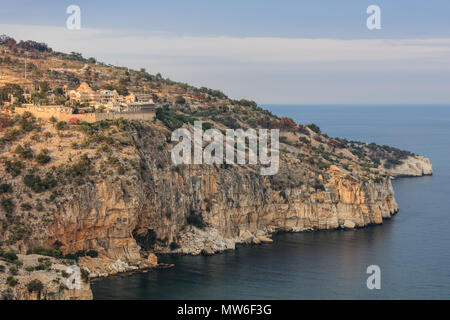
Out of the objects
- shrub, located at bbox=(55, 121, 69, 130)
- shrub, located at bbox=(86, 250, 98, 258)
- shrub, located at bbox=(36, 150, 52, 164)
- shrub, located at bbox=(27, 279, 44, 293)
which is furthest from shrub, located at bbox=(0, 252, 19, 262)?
shrub, located at bbox=(55, 121, 69, 130)

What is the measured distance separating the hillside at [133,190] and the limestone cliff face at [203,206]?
0.35 feet

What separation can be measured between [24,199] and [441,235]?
1658 inches

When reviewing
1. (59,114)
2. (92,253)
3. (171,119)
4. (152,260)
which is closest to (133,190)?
(152,260)

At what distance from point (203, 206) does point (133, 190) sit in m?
11.3

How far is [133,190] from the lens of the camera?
6412cm

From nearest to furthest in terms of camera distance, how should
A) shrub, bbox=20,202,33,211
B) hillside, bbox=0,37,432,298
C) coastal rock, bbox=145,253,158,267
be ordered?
shrub, bbox=20,202,33,211 < hillside, bbox=0,37,432,298 < coastal rock, bbox=145,253,158,267

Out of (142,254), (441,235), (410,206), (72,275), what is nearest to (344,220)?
(441,235)

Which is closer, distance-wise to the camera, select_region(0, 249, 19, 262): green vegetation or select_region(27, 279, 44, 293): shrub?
select_region(27, 279, 44, 293): shrub

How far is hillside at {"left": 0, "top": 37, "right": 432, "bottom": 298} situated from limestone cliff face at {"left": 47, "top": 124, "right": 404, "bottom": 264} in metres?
0.11

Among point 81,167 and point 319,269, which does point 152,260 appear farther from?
point 319,269

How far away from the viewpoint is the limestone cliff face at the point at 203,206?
62.2 metres

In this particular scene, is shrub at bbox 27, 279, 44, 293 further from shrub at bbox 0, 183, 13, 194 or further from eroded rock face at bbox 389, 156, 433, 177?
eroded rock face at bbox 389, 156, 433, 177

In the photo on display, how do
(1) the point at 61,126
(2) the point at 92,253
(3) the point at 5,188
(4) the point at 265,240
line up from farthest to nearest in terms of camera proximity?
1. (4) the point at 265,240
2. (1) the point at 61,126
3. (2) the point at 92,253
4. (3) the point at 5,188

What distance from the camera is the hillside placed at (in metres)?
60.3
